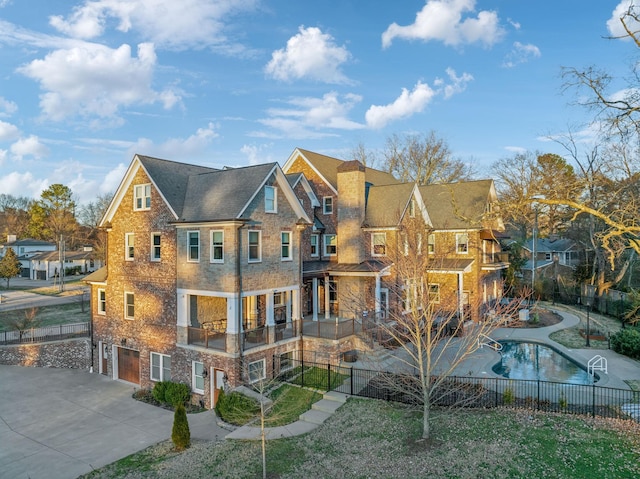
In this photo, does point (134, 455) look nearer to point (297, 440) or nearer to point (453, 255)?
point (297, 440)

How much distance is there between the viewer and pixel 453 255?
29688 mm

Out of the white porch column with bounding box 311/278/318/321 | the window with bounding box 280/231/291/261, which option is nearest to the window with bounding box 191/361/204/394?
the window with bounding box 280/231/291/261

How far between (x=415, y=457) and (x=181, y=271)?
1293 centimetres

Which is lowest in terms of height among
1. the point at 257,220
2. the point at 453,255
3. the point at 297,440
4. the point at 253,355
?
the point at 297,440

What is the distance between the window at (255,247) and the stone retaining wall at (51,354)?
12.6 metres

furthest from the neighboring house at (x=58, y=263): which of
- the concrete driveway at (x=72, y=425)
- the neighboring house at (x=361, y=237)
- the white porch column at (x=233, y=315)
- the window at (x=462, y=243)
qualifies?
the window at (x=462, y=243)

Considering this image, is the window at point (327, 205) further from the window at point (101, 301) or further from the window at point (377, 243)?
the window at point (101, 301)

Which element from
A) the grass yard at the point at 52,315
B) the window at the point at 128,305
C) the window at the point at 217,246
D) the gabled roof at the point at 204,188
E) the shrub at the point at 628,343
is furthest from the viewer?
the grass yard at the point at 52,315

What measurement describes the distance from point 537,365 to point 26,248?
253 feet

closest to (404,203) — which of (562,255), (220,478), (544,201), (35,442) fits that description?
(544,201)

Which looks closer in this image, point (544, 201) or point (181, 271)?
point (544, 201)

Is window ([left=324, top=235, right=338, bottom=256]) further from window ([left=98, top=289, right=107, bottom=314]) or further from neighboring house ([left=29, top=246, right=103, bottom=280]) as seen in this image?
neighboring house ([left=29, top=246, right=103, bottom=280])

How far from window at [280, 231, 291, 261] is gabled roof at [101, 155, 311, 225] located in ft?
3.83

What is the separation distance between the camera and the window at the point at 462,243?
29719 mm
